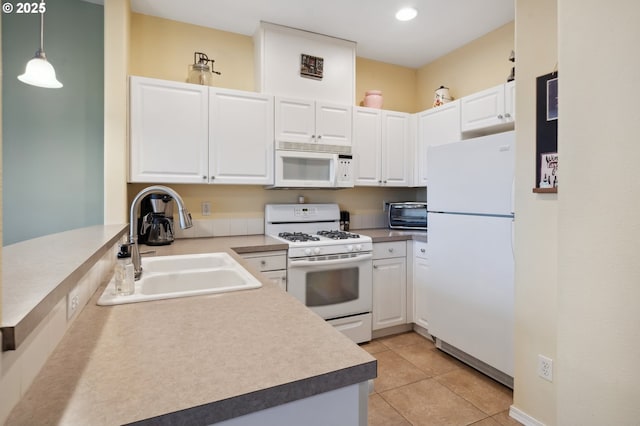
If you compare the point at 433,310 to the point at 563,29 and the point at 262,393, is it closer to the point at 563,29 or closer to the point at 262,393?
the point at 563,29

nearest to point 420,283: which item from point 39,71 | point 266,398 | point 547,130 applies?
point 547,130

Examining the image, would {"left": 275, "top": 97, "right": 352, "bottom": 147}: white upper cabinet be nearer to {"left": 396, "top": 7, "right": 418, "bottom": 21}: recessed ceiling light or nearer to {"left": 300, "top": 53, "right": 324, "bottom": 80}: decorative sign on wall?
{"left": 300, "top": 53, "right": 324, "bottom": 80}: decorative sign on wall

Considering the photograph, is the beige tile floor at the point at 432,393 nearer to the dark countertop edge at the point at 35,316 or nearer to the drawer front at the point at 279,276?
the drawer front at the point at 279,276

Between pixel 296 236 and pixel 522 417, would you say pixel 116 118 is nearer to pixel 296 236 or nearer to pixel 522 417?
pixel 296 236

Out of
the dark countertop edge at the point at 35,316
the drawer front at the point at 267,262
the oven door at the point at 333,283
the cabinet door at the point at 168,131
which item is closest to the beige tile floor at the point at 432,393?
the oven door at the point at 333,283

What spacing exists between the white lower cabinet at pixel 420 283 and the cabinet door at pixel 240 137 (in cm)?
140

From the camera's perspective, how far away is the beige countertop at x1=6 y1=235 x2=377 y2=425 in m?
0.57

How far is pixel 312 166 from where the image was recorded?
9.66 ft

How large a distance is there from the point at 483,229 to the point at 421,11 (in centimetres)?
175

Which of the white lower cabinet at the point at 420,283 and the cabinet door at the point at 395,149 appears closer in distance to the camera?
the white lower cabinet at the point at 420,283

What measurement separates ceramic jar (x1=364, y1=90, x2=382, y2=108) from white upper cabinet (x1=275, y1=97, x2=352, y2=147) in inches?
14.2

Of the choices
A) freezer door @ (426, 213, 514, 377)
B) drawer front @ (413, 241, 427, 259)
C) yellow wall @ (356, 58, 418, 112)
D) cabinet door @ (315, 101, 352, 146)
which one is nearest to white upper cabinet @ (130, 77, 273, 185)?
cabinet door @ (315, 101, 352, 146)

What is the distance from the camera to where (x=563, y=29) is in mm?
1243

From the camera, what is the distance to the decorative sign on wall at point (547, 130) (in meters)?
1.64
